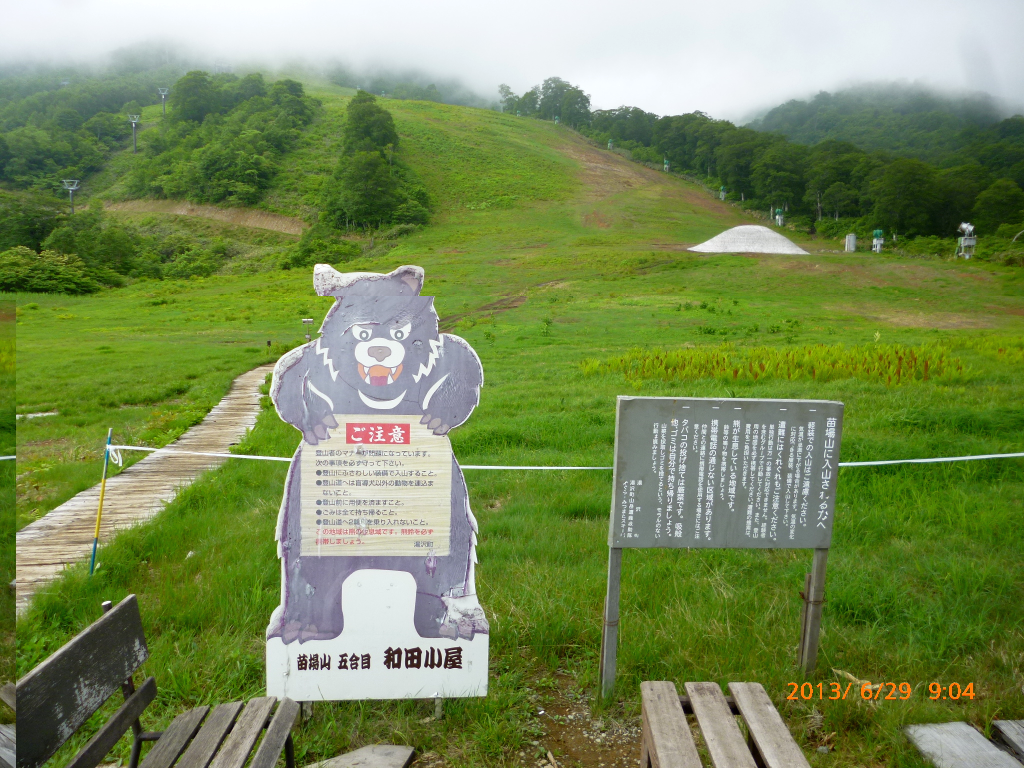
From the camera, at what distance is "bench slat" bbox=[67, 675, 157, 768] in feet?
5.99

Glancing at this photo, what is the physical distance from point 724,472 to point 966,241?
29.9ft

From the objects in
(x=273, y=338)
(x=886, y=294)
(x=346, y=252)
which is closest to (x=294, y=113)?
(x=346, y=252)

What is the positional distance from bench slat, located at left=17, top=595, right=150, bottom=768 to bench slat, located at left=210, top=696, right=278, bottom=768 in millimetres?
449

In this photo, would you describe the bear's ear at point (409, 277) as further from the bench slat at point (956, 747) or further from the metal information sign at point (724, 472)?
the bench slat at point (956, 747)

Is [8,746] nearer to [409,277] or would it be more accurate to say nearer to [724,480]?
[409,277]

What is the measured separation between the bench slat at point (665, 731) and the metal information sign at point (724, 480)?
0.46 metres

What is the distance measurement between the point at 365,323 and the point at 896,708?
3.09 meters

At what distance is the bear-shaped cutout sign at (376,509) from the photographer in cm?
281

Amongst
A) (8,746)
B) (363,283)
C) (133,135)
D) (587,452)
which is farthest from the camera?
(133,135)

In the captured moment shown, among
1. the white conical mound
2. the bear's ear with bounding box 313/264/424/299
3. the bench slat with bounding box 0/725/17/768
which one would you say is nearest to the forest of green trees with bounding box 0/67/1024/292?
the white conical mound

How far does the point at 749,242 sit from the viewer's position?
10.8 meters

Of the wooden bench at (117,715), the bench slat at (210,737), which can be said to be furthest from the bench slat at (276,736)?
the bench slat at (210,737)

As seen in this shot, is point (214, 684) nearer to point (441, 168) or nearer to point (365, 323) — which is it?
point (365, 323)

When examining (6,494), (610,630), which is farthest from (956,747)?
(6,494)
